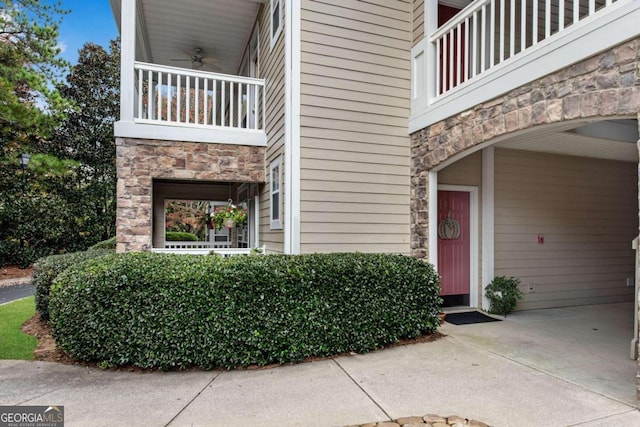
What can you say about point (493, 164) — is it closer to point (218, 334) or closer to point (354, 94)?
point (354, 94)

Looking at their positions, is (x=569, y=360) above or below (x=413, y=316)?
below

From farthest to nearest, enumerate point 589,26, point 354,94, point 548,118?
1. point 354,94
2. point 548,118
3. point 589,26

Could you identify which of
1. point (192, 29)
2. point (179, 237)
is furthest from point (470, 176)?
point (179, 237)

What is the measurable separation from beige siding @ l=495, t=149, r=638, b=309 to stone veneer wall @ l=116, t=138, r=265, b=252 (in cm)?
485

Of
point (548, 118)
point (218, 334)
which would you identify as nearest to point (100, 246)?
point (218, 334)

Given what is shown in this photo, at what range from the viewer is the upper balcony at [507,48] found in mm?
3076

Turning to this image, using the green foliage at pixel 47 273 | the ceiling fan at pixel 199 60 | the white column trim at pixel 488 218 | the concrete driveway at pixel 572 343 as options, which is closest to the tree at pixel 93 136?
the ceiling fan at pixel 199 60

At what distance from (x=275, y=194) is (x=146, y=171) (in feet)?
6.69

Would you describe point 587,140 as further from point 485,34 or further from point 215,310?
point 215,310

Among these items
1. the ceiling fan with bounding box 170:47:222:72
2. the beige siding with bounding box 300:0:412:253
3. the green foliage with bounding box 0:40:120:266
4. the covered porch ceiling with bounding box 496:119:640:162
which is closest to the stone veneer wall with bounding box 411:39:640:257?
the beige siding with bounding box 300:0:412:253

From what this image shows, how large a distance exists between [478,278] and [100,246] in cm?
820

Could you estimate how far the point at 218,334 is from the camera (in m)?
3.73

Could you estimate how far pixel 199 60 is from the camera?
901cm

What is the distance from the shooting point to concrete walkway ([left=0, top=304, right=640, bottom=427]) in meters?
2.79
